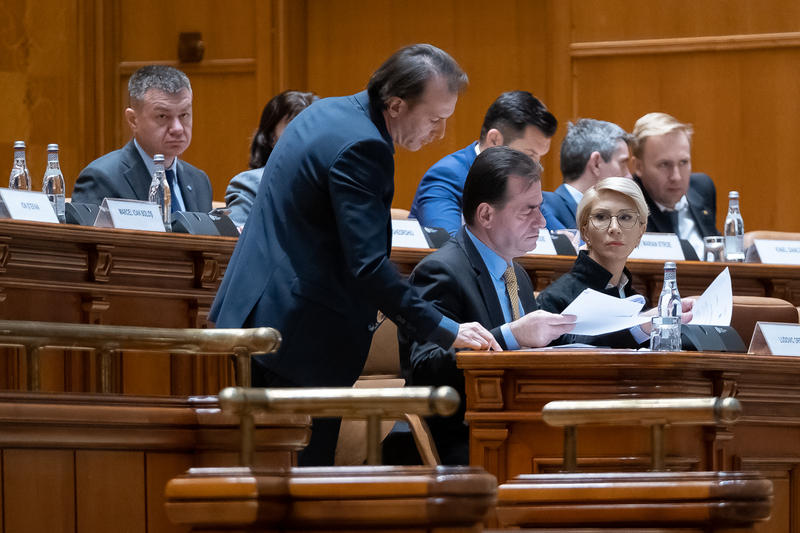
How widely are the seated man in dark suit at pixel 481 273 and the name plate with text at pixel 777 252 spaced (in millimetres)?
2010

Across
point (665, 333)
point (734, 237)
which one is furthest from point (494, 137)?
point (665, 333)

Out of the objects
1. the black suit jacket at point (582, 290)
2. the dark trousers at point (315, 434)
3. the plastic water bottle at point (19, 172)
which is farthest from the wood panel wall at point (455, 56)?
the dark trousers at point (315, 434)

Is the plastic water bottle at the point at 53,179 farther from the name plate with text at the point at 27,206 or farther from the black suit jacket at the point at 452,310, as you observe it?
the black suit jacket at the point at 452,310

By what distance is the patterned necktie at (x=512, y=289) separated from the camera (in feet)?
10.4

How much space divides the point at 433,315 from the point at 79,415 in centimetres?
98

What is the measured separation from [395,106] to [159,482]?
3.73 feet

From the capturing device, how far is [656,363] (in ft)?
8.39

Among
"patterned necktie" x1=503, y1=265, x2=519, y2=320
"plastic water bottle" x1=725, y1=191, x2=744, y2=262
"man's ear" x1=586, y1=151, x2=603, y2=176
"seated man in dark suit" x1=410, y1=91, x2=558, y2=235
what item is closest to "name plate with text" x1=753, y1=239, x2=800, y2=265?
"plastic water bottle" x1=725, y1=191, x2=744, y2=262

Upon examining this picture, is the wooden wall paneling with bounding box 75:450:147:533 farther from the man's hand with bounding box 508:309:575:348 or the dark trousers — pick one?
the man's hand with bounding box 508:309:575:348

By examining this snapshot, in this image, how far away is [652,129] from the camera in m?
5.32

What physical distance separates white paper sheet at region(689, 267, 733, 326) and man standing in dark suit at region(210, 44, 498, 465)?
0.66 m

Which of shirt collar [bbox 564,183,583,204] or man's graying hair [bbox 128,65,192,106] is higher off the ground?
man's graying hair [bbox 128,65,192,106]

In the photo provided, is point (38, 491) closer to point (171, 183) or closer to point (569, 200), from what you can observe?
point (171, 183)

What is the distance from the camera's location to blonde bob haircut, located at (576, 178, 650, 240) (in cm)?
341
